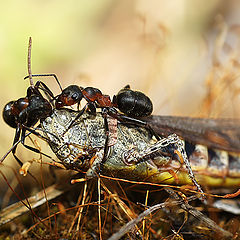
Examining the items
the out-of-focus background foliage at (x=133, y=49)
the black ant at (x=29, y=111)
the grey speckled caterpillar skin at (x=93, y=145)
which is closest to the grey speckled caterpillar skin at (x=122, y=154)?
the grey speckled caterpillar skin at (x=93, y=145)

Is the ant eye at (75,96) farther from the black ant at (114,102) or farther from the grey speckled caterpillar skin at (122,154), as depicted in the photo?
the grey speckled caterpillar skin at (122,154)

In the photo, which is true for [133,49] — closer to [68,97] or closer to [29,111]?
[68,97]

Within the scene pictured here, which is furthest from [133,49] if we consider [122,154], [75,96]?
[122,154]

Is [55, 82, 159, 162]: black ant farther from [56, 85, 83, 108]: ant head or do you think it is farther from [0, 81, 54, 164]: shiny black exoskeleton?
[0, 81, 54, 164]: shiny black exoskeleton

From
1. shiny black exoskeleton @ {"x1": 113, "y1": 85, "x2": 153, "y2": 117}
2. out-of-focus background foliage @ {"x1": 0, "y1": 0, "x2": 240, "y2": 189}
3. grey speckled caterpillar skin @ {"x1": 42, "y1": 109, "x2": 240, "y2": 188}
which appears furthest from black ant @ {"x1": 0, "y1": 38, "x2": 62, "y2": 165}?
out-of-focus background foliage @ {"x1": 0, "y1": 0, "x2": 240, "y2": 189}

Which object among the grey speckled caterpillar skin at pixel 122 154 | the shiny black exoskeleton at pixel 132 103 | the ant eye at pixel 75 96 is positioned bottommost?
the grey speckled caterpillar skin at pixel 122 154
